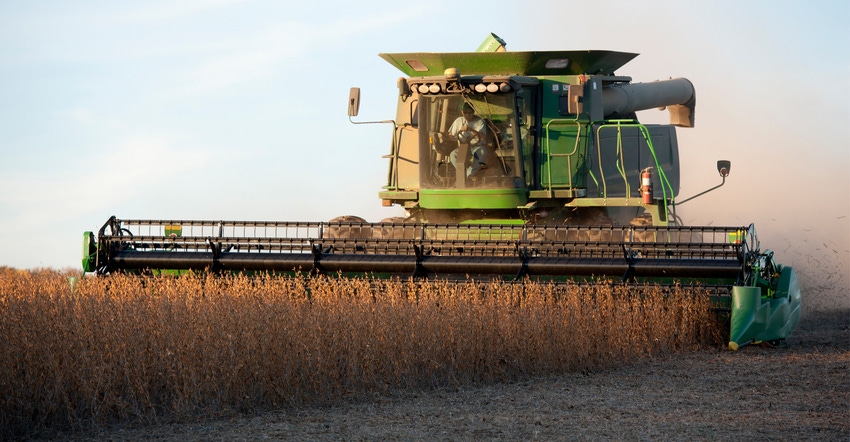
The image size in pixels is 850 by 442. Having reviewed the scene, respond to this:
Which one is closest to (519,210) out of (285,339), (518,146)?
(518,146)

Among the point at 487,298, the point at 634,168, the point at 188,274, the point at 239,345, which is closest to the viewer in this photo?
the point at 239,345

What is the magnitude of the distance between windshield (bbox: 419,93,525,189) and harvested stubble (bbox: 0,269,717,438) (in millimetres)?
1839

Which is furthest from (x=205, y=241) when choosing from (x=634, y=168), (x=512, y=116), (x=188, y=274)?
(x=634, y=168)

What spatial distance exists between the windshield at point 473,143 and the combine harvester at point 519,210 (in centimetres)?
1

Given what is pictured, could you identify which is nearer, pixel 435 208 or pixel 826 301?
pixel 435 208

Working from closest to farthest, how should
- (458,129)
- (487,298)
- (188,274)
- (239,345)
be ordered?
(239,345) → (487,298) → (188,274) → (458,129)

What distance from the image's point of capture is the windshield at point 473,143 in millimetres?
11375

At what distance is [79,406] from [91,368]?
25cm

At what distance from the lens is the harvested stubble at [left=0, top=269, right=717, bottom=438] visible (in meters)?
6.91

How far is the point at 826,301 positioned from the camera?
1695 cm

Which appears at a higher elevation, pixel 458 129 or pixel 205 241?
pixel 458 129

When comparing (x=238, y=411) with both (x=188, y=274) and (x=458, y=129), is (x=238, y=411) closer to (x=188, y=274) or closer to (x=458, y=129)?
(x=188, y=274)

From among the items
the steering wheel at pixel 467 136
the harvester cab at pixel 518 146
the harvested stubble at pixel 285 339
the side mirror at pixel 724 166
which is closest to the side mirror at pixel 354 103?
the harvester cab at pixel 518 146

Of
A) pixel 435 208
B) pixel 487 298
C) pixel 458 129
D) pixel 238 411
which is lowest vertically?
pixel 238 411
